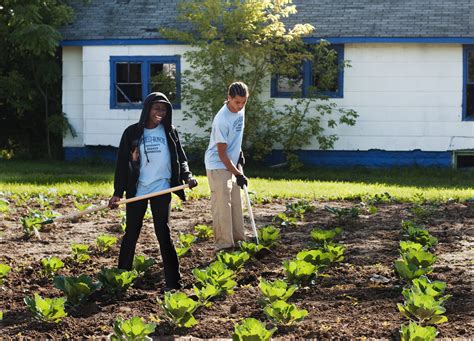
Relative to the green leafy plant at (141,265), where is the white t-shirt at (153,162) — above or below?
above

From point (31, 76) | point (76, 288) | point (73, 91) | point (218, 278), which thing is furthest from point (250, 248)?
point (31, 76)

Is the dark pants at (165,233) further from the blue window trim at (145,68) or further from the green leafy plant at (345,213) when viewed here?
the blue window trim at (145,68)

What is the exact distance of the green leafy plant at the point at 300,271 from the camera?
25.1 ft

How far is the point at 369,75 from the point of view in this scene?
20.7 m

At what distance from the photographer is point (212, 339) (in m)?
6.26

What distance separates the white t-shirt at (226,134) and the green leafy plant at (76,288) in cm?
240

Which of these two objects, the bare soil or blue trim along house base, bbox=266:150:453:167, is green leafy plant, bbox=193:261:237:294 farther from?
blue trim along house base, bbox=266:150:453:167

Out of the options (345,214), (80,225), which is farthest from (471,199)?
(80,225)

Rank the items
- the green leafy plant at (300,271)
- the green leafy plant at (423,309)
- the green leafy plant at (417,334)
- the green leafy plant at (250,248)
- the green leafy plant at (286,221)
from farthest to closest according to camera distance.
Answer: the green leafy plant at (286,221) < the green leafy plant at (250,248) < the green leafy plant at (300,271) < the green leafy plant at (423,309) < the green leafy plant at (417,334)

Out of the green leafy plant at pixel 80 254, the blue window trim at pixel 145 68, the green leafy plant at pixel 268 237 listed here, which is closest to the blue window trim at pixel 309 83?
the blue window trim at pixel 145 68

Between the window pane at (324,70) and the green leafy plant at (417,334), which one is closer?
the green leafy plant at (417,334)

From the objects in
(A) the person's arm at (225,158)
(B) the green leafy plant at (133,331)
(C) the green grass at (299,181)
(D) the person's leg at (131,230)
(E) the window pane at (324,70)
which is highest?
(E) the window pane at (324,70)

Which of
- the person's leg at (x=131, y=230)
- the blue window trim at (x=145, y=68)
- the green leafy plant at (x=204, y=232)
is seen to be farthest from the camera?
the blue window trim at (x=145, y=68)

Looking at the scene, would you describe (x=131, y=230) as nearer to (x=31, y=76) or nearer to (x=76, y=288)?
(x=76, y=288)
